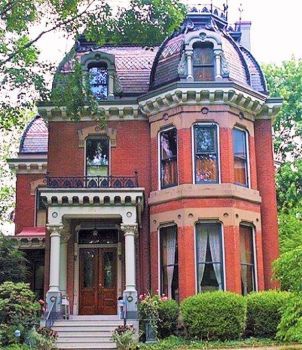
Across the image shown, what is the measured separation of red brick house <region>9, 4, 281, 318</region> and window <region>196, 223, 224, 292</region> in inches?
1.3

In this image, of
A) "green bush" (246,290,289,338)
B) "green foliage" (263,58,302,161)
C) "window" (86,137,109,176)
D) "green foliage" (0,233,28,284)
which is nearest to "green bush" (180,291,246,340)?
"green bush" (246,290,289,338)

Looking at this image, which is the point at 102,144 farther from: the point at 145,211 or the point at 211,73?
the point at 211,73

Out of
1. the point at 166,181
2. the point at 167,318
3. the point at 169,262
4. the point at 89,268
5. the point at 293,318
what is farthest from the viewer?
the point at 89,268

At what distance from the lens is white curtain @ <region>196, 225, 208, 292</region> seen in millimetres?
17516

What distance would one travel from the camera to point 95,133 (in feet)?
65.5

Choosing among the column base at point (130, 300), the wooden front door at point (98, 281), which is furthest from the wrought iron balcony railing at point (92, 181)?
the column base at point (130, 300)

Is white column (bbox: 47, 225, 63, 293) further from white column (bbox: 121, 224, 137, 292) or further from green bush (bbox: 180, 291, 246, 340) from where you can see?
green bush (bbox: 180, 291, 246, 340)

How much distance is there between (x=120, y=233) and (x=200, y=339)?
523 cm

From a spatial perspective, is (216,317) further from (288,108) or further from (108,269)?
(288,108)

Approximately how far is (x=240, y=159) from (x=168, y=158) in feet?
8.23

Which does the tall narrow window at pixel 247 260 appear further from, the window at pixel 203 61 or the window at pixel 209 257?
the window at pixel 203 61

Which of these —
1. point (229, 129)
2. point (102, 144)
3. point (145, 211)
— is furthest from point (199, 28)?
point (145, 211)

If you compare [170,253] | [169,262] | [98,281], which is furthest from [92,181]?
[169,262]

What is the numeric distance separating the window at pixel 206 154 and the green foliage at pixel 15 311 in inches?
260
